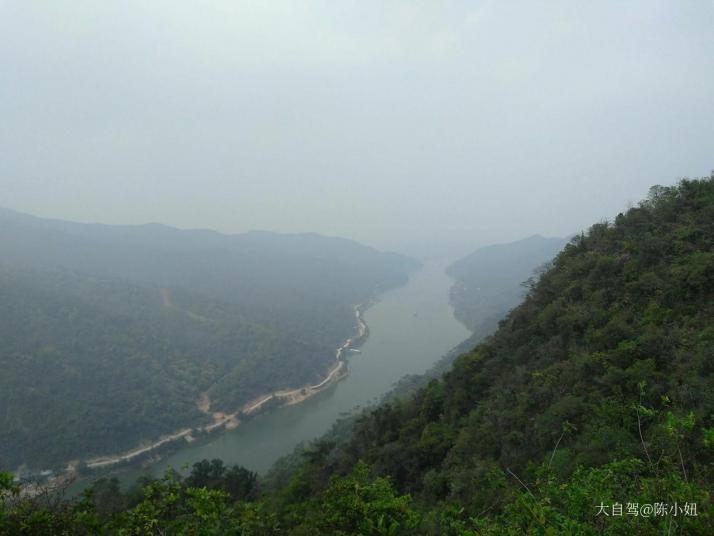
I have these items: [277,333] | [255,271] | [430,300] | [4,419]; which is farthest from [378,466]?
[255,271]

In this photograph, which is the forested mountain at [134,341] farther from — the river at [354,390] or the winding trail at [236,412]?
the river at [354,390]

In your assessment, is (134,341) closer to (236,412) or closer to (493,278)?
(236,412)

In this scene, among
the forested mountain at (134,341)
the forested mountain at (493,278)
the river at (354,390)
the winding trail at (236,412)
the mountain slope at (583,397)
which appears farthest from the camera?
the forested mountain at (493,278)

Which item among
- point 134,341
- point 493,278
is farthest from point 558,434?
point 493,278

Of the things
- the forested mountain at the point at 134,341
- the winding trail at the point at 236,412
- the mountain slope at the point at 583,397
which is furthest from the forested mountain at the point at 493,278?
the mountain slope at the point at 583,397

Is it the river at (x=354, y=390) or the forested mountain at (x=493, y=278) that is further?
the forested mountain at (x=493, y=278)

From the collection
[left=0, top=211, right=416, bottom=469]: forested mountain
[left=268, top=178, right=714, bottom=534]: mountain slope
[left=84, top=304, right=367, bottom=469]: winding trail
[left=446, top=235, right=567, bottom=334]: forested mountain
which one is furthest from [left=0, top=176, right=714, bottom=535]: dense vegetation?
[left=446, top=235, right=567, bottom=334]: forested mountain

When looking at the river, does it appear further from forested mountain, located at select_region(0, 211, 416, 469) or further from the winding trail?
forested mountain, located at select_region(0, 211, 416, 469)
